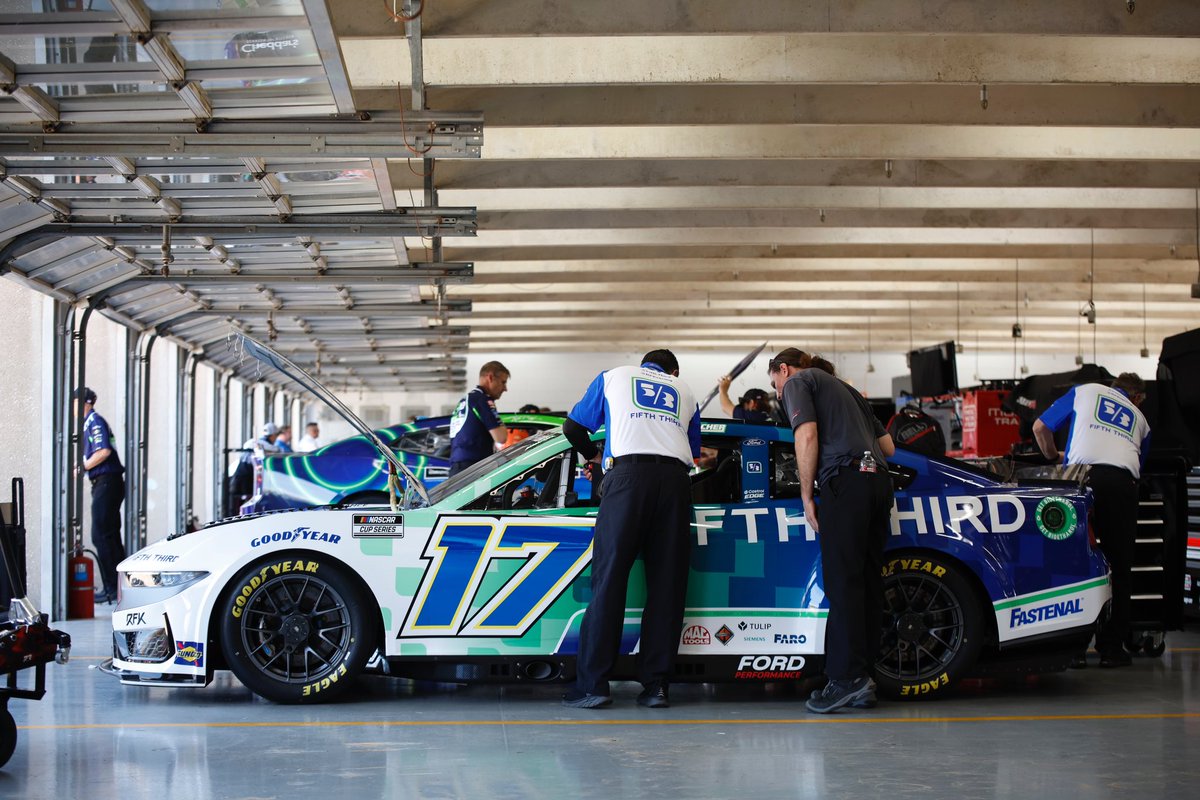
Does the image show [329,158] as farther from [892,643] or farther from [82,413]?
[82,413]

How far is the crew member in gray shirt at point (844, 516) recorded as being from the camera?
19.2ft

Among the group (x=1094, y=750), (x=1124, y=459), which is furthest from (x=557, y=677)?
(x=1124, y=459)

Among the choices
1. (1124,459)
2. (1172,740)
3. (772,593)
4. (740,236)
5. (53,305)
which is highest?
(740,236)

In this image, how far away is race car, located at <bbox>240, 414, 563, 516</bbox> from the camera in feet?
38.8

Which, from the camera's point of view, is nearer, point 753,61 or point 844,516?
point 844,516

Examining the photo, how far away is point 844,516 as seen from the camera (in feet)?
19.2

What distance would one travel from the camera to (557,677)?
19.7ft

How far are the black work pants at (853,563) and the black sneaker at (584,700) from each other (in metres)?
1.05

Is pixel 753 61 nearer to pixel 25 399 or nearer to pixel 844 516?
pixel 844 516

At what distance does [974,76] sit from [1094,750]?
5.03 m

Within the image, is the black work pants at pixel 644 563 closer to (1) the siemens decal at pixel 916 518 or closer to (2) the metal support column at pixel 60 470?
(1) the siemens decal at pixel 916 518

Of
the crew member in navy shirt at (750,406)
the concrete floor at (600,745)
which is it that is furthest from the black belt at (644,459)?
the crew member in navy shirt at (750,406)

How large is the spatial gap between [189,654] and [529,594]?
5.24ft

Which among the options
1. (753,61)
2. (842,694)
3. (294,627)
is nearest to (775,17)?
(753,61)
